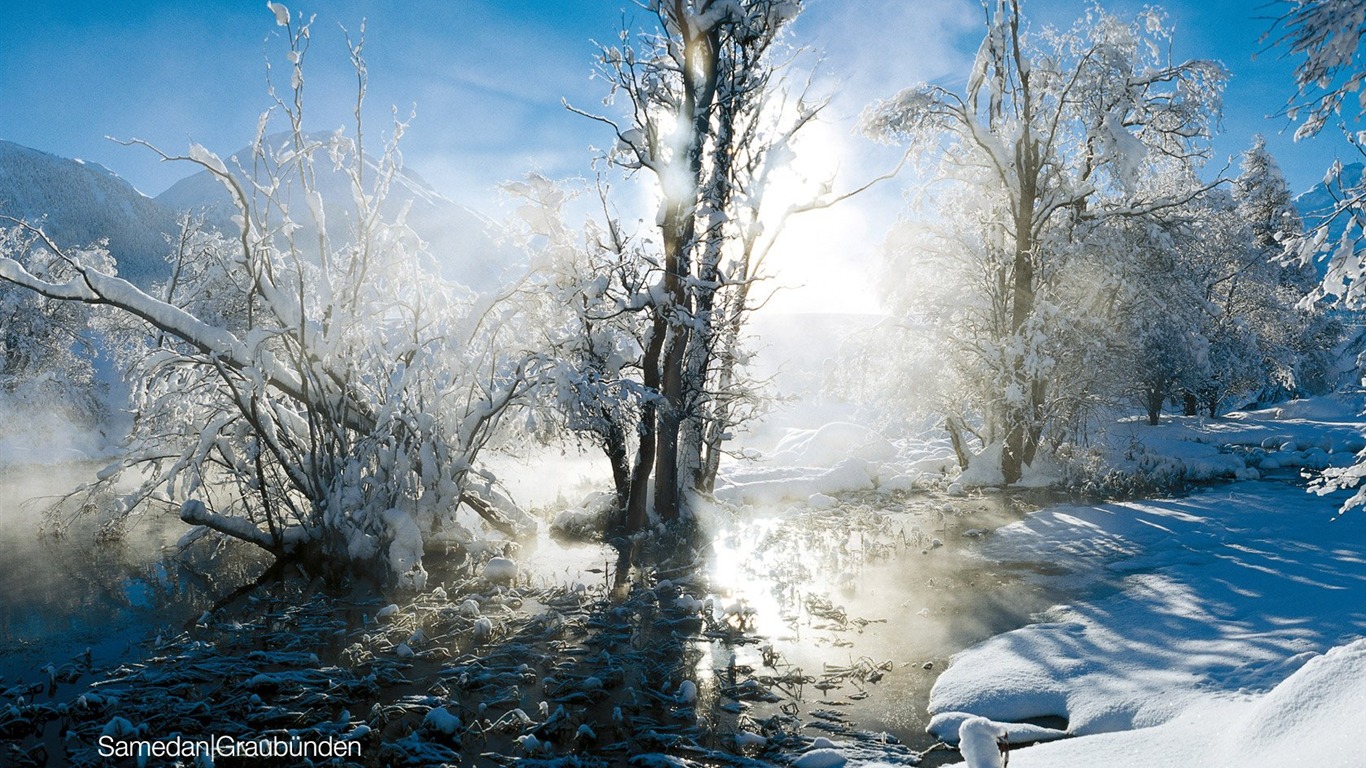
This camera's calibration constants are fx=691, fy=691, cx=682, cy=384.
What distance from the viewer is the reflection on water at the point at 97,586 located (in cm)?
638

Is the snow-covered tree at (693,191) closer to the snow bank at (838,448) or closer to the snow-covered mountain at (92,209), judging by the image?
the snow bank at (838,448)

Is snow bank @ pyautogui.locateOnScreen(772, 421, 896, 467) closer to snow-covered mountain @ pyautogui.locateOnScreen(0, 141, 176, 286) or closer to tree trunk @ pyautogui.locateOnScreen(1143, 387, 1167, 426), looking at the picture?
tree trunk @ pyautogui.locateOnScreen(1143, 387, 1167, 426)

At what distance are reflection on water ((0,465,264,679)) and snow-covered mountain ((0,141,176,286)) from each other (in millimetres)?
69474

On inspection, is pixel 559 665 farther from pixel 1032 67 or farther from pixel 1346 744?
pixel 1032 67

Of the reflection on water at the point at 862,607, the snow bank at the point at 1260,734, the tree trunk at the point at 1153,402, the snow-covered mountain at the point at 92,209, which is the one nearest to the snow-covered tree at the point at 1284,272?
the tree trunk at the point at 1153,402

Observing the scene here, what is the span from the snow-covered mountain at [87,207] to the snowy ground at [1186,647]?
265 feet

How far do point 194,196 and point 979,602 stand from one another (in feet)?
446

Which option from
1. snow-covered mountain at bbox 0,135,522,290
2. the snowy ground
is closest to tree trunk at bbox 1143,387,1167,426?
the snowy ground

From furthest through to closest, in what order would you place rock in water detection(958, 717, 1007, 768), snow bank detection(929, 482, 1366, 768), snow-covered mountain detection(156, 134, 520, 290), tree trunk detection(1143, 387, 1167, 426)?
snow-covered mountain detection(156, 134, 520, 290)
tree trunk detection(1143, 387, 1167, 426)
snow bank detection(929, 482, 1366, 768)
rock in water detection(958, 717, 1007, 768)

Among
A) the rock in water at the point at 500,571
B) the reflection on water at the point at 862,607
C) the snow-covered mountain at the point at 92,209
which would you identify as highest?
the snow-covered mountain at the point at 92,209

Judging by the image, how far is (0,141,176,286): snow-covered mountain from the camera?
69.4 metres

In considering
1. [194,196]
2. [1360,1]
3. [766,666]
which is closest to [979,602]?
[766,666]

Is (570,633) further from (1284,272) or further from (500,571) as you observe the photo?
(1284,272)

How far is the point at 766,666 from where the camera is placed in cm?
582
